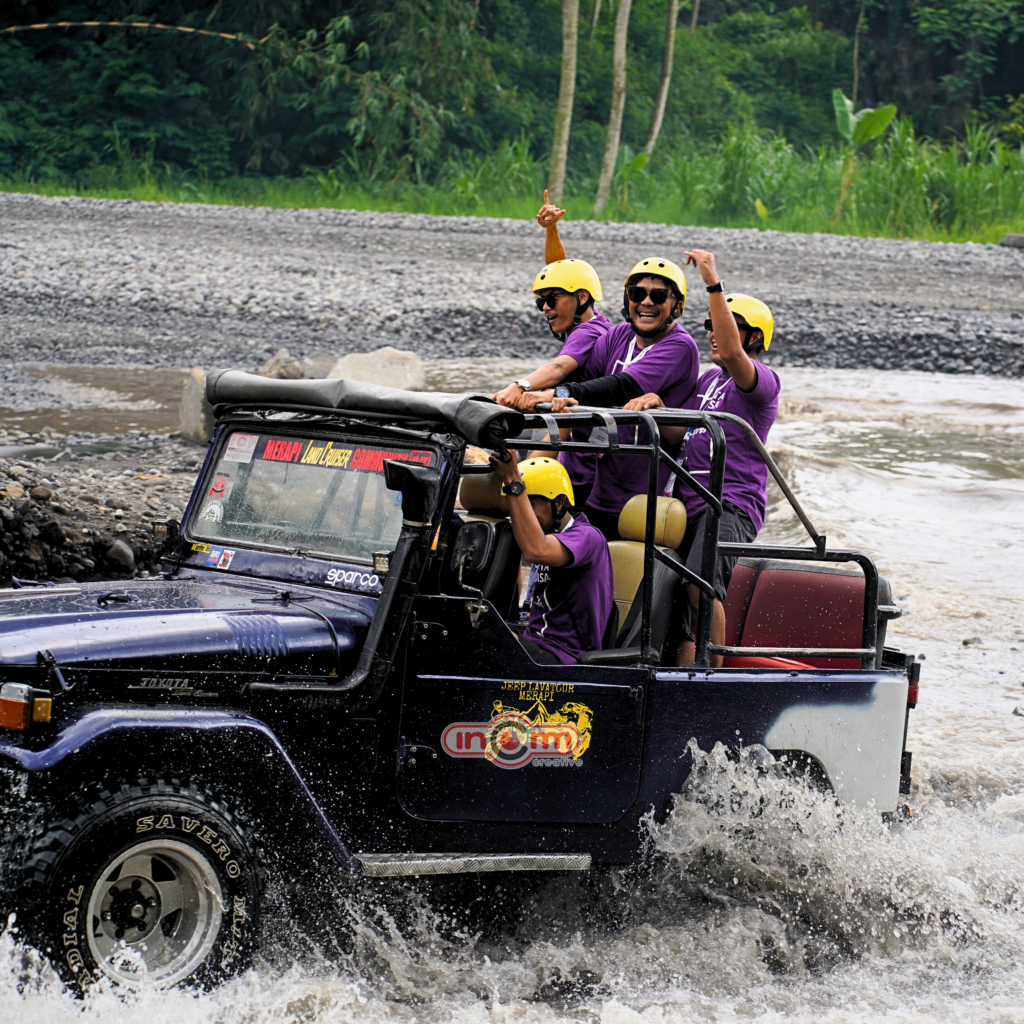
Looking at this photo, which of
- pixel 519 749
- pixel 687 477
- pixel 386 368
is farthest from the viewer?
pixel 386 368

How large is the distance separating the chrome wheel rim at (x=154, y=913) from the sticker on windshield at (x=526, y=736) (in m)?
0.86

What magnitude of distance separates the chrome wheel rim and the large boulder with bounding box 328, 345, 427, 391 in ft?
37.4

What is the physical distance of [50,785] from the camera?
3.46m

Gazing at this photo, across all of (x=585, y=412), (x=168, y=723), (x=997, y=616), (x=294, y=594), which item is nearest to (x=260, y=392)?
(x=294, y=594)

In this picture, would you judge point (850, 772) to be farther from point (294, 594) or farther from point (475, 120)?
point (475, 120)

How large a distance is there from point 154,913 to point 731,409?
10.1 ft

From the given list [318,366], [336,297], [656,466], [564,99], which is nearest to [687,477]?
[656,466]

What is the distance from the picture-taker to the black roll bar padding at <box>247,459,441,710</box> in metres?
3.86

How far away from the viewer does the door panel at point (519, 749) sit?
4.10 meters

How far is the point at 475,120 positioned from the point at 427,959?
34.6 meters

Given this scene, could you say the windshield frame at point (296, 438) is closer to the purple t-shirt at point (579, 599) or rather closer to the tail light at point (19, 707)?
the purple t-shirt at point (579, 599)

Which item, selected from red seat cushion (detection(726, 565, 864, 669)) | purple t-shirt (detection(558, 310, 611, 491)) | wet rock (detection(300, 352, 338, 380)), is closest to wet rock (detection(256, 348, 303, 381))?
wet rock (detection(300, 352, 338, 380))

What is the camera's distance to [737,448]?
5.39 meters

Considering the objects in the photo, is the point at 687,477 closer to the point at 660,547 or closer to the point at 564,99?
the point at 660,547
